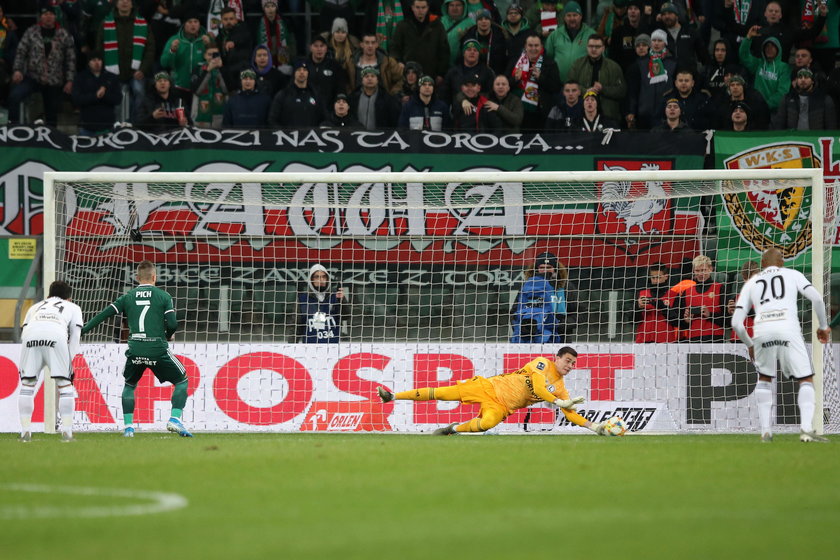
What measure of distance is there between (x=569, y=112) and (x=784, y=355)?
5.94 m

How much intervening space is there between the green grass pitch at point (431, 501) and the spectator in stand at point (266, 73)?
24.0 feet

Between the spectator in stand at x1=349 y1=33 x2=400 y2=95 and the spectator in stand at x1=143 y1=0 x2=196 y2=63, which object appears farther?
the spectator in stand at x1=143 y1=0 x2=196 y2=63

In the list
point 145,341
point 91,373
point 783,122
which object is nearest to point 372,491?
point 145,341

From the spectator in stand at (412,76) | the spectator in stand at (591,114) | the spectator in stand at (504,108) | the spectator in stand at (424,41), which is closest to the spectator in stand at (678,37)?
the spectator in stand at (591,114)

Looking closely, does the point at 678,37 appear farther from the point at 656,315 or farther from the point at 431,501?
the point at 431,501

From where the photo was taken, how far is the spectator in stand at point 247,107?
16812 millimetres

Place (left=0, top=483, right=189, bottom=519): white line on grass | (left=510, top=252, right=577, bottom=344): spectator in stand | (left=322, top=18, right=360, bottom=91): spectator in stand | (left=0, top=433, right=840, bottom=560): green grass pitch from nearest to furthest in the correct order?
1. (left=0, top=433, right=840, bottom=560): green grass pitch
2. (left=0, top=483, right=189, bottom=519): white line on grass
3. (left=510, top=252, right=577, bottom=344): spectator in stand
4. (left=322, top=18, right=360, bottom=91): spectator in stand

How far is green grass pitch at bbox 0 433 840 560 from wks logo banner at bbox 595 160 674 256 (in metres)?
4.72

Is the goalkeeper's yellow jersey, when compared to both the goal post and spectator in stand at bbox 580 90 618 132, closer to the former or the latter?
the goal post

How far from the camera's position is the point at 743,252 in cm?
1560

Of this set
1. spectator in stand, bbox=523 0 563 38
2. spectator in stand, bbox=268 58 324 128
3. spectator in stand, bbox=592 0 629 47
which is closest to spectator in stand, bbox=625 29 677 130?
spectator in stand, bbox=592 0 629 47

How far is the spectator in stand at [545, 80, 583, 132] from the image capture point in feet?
54.2

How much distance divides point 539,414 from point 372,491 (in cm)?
741

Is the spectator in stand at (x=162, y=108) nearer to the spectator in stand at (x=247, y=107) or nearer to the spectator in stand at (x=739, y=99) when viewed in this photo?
the spectator in stand at (x=247, y=107)
